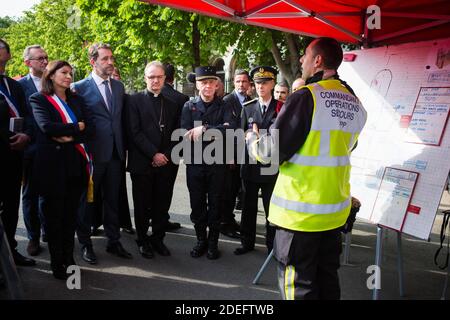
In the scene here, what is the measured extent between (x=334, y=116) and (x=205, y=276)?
7.13ft

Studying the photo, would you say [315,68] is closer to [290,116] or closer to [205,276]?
[290,116]

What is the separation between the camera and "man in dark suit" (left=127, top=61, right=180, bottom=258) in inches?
160

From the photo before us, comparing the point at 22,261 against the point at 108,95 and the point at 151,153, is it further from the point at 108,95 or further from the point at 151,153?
the point at 108,95

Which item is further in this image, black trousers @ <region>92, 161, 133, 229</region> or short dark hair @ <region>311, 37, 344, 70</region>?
black trousers @ <region>92, 161, 133, 229</region>

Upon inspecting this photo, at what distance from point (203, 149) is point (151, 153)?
1.74 ft

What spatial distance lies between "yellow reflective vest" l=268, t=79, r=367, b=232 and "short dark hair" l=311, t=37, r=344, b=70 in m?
0.11

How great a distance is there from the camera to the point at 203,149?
4.14m

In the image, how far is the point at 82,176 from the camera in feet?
11.7

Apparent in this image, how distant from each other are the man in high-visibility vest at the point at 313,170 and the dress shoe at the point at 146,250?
207cm

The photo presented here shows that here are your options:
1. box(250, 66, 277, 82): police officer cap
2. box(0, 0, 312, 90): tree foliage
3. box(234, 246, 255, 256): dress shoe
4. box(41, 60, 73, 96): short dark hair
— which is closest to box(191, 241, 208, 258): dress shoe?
box(234, 246, 255, 256): dress shoe

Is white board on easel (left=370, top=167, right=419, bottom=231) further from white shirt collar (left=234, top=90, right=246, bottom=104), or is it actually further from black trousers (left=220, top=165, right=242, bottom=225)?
white shirt collar (left=234, top=90, right=246, bottom=104)

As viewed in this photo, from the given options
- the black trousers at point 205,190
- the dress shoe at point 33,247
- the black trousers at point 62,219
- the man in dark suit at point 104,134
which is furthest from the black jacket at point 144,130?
the dress shoe at point 33,247

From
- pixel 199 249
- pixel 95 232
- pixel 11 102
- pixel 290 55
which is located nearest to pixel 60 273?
pixel 95 232

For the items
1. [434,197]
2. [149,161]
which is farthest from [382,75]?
[149,161]
